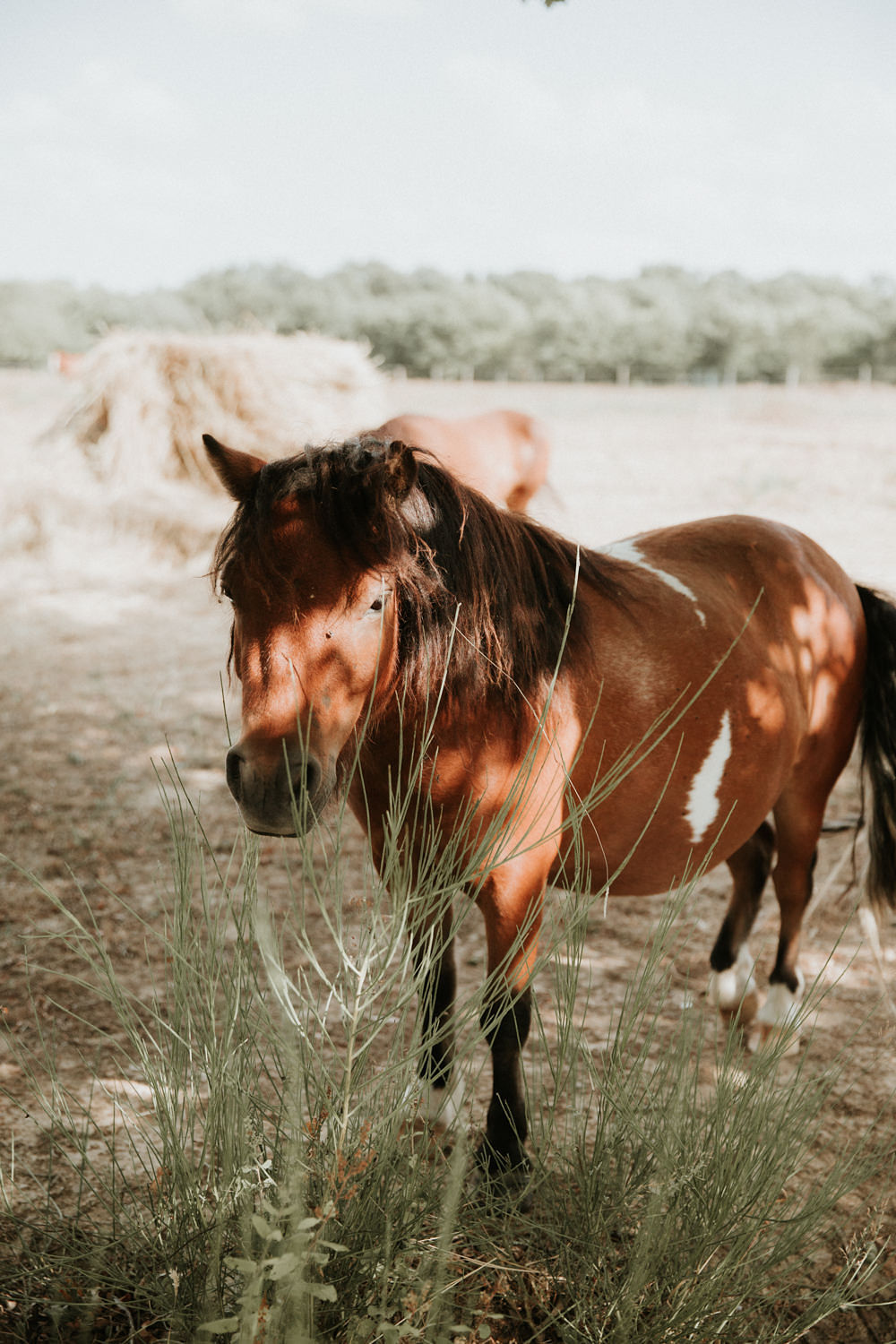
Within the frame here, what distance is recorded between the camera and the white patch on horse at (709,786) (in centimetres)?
251

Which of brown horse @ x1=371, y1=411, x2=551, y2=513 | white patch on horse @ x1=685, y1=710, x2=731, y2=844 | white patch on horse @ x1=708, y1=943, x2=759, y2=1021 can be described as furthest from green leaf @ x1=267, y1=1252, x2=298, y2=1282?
brown horse @ x1=371, y1=411, x2=551, y2=513

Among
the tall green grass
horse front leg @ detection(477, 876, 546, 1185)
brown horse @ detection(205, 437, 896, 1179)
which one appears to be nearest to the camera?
the tall green grass

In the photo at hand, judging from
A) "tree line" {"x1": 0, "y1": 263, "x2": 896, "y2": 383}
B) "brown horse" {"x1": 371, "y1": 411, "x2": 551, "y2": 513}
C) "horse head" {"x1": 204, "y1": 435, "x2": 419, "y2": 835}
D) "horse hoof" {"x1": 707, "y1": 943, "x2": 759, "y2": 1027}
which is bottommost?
"horse hoof" {"x1": 707, "y1": 943, "x2": 759, "y2": 1027}

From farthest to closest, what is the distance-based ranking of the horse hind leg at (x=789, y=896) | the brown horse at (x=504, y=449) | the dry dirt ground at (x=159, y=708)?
the brown horse at (x=504, y=449) → the horse hind leg at (x=789, y=896) → the dry dirt ground at (x=159, y=708)

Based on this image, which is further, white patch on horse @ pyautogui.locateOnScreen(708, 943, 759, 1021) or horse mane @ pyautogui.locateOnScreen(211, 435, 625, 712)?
white patch on horse @ pyautogui.locateOnScreen(708, 943, 759, 1021)

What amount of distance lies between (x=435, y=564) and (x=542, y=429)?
8.59 metres

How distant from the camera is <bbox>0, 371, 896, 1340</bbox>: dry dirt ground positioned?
3.06 meters

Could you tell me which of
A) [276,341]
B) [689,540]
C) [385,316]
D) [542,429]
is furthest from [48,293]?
[689,540]

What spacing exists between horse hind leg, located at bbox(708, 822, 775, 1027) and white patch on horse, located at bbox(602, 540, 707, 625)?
1.18 m

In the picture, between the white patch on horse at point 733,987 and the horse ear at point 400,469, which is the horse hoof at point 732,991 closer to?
the white patch on horse at point 733,987

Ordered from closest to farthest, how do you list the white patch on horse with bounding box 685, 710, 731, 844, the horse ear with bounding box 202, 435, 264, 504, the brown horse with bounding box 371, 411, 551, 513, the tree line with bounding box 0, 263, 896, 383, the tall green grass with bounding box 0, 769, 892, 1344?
the tall green grass with bounding box 0, 769, 892, 1344 < the horse ear with bounding box 202, 435, 264, 504 < the white patch on horse with bounding box 685, 710, 731, 844 < the brown horse with bounding box 371, 411, 551, 513 < the tree line with bounding box 0, 263, 896, 383

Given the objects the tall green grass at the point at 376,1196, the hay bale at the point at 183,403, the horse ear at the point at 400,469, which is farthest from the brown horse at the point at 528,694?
the hay bale at the point at 183,403

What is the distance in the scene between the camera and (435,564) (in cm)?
192

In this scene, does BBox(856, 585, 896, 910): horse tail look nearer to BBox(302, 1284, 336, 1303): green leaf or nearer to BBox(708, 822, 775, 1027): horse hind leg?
BBox(708, 822, 775, 1027): horse hind leg
